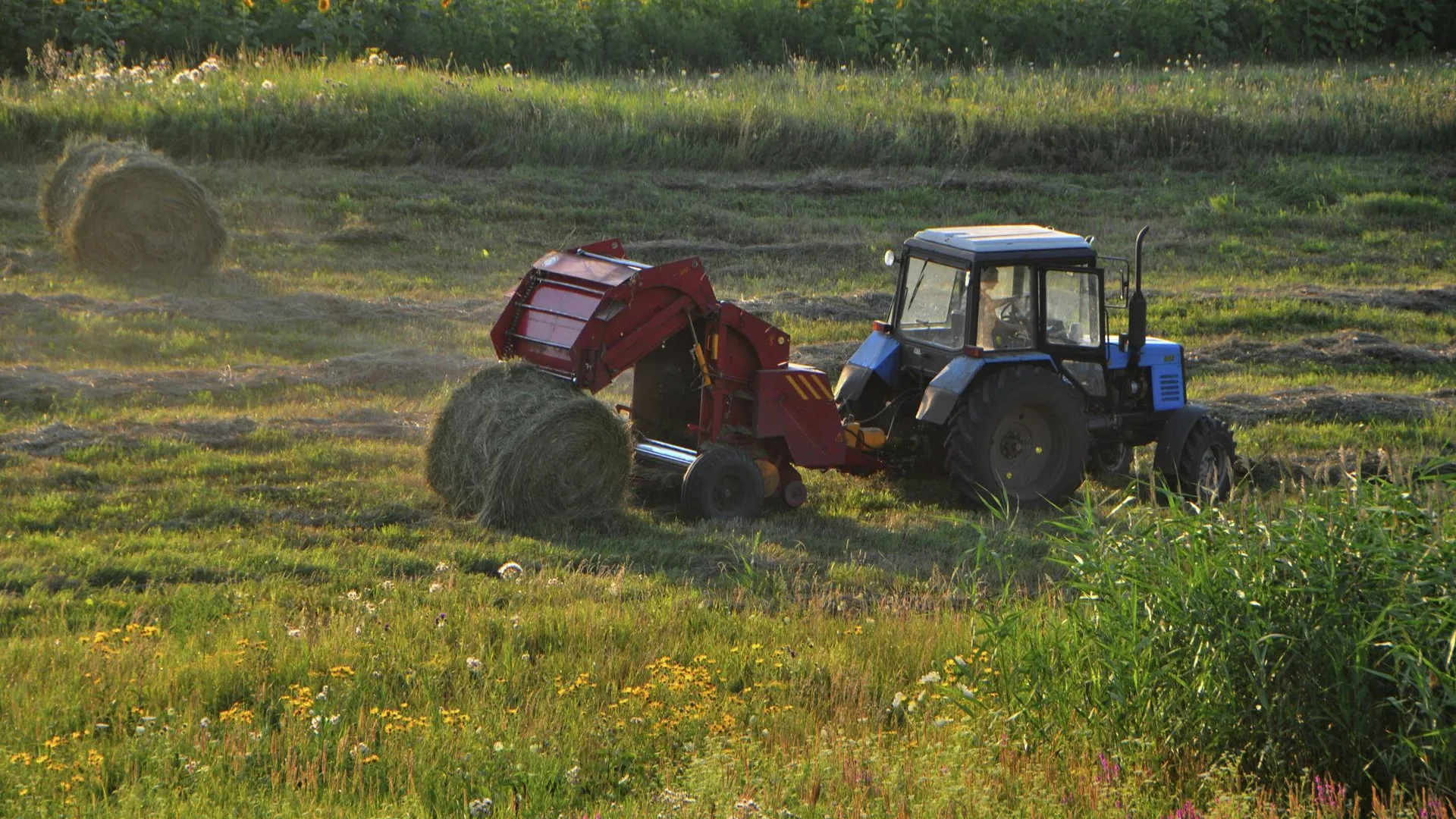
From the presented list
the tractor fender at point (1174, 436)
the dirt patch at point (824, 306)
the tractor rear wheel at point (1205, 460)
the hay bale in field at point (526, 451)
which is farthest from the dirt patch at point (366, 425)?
the tractor rear wheel at point (1205, 460)

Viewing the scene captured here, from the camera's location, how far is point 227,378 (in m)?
11.8

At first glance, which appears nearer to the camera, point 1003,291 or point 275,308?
point 1003,291

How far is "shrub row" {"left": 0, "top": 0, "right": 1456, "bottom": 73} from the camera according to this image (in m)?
25.0

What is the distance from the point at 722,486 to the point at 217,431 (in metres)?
3.53

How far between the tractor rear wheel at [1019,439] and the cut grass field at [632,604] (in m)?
0.39

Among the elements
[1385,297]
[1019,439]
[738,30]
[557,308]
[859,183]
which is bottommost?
[1019,439]

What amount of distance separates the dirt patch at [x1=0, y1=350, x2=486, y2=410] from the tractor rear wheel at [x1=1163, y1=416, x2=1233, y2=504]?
5.18 meters

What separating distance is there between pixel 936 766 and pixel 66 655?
353cm

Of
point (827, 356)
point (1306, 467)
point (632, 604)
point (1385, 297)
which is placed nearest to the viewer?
point (632, 604)

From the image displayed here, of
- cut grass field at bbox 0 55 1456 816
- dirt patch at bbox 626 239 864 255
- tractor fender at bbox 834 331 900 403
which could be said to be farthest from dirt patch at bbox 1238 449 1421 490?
dirt patch at bbox 626 239 864 255

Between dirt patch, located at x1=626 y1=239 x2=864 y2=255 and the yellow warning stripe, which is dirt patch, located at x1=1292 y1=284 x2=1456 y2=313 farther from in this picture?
the yellow warning stripe

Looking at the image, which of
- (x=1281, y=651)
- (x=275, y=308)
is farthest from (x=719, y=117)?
(x=1281, y=651)

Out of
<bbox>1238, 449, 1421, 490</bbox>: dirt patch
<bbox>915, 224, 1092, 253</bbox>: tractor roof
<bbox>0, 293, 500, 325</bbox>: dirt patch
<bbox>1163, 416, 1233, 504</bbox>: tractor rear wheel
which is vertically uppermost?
<bbox>915, 224, 1092, 253</bbox>: tractor roof

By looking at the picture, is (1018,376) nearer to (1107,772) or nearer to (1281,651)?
(1281,651)
